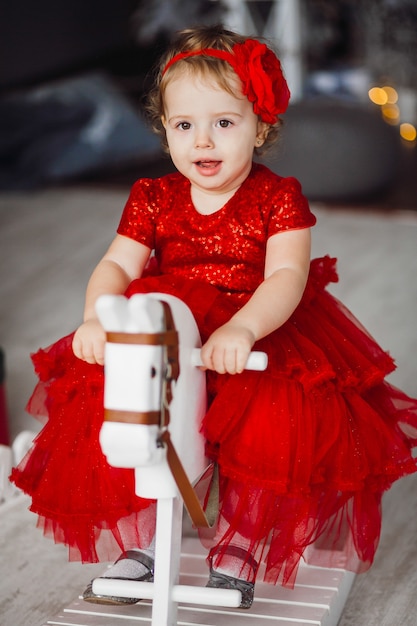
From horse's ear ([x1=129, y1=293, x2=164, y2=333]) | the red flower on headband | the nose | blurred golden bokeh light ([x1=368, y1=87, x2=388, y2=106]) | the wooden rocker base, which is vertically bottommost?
the wooden rocker base

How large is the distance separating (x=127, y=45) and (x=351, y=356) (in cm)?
388

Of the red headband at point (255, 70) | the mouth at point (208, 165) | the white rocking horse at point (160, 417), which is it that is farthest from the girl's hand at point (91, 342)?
the red headband at point (255, 70)

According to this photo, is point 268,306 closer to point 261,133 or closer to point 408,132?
point 261,133

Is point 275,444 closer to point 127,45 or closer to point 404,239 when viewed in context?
point 404,239

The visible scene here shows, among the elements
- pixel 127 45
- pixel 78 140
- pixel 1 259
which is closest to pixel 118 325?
pixel 1 259

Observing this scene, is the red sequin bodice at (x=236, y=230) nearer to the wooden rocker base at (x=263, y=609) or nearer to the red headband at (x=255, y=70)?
the red headband at (x=255, y=70)

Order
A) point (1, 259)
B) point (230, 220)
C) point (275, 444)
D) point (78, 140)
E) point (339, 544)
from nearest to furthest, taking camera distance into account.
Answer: point (275, 444), point (230, 220), point (339, 544), point (1, 259), point (78, 140)

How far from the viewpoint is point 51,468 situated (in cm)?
121

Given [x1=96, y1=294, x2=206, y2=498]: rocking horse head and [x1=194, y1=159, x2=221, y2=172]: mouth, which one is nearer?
[x1=96, y1=294, x2=206, y2=498]: rocking horse head

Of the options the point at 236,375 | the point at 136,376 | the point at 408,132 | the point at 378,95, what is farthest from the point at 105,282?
the point at 378,95

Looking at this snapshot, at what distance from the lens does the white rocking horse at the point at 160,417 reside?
0.96 m

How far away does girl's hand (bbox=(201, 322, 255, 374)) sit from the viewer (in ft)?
3.50

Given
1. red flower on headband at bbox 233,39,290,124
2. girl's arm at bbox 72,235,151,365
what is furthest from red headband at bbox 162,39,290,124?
girl's arm at bbox 72,235,151,365

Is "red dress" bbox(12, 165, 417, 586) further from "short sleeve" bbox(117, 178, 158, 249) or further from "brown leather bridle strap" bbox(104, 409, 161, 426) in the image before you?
"brown leather bridle strap" bbox(104, 409, 161, 426)
